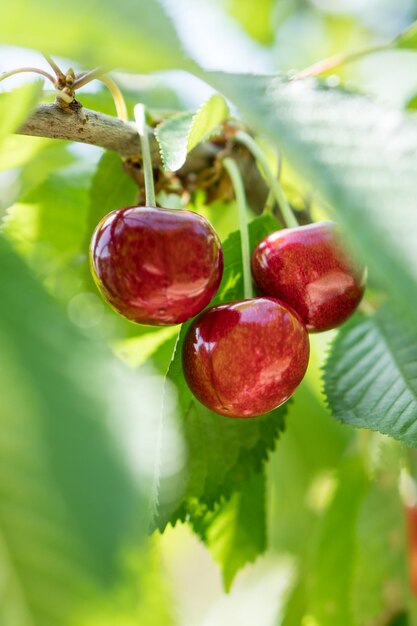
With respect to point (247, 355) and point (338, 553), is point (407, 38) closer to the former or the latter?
point (247, 355)

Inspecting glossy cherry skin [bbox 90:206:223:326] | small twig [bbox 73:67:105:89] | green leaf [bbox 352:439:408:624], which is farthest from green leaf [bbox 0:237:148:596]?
green leaf [bbox 352:439:408:624]

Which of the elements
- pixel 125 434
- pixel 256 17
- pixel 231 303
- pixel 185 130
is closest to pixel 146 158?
pixel 185 130

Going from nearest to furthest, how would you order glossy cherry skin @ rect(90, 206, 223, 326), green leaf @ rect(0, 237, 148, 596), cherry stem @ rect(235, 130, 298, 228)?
green leaf @ rect(0, 237, 148, 596)
glossy cherry skin @ rect(90, 206, 223, 326)
cherry stem @ rect(235, 130, 298, 228)

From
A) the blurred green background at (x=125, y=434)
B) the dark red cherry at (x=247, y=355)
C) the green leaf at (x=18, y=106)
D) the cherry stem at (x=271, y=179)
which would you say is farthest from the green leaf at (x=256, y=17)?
the green leaf at (x=18, y=106)

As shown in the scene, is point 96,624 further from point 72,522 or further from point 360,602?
point 360,602

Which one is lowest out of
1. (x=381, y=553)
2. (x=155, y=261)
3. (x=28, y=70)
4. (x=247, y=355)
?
(x=381, y=553)

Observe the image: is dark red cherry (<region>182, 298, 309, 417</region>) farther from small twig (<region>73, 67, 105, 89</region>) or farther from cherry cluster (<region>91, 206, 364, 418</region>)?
small twig (<region>73, 67, 105, 89</region>)
